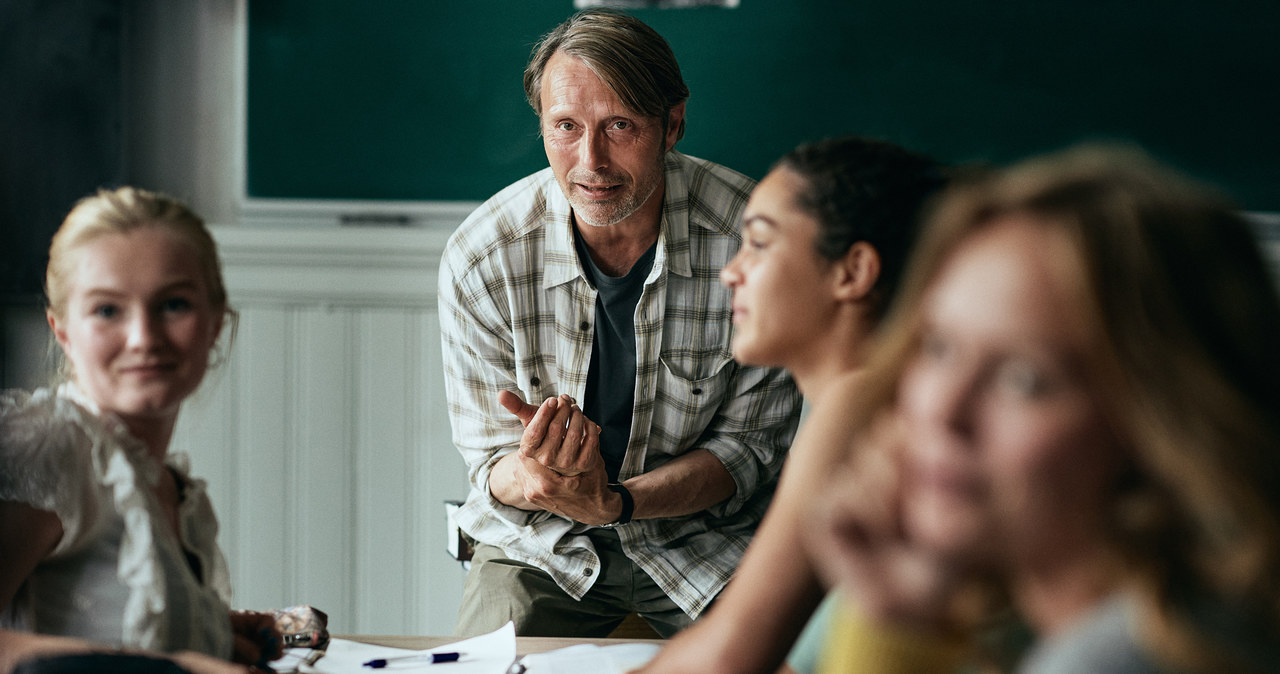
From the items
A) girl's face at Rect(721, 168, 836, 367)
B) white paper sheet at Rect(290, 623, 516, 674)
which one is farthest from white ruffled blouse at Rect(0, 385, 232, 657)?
girl's face at Rect(721, 168, 836, 367)

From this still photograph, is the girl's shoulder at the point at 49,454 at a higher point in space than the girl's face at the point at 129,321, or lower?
lower

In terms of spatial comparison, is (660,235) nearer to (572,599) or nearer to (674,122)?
(674,122)

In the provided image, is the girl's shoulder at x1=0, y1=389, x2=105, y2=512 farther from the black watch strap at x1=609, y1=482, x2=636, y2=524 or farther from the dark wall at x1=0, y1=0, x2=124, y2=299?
the black watch strap at x1=609, y1=482, x2=636, y2=524

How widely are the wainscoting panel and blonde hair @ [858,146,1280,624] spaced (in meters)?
0.65

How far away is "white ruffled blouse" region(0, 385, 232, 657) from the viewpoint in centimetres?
49

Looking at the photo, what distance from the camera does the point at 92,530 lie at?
19.1 inches

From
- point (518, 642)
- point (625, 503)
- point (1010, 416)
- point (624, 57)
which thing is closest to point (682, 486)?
point (625, 503)

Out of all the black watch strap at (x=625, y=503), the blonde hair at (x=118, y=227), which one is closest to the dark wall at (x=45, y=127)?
the blonde hair at (x=118, y=227)

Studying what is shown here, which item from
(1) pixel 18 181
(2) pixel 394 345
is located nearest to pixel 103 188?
(1) pixel 18 181

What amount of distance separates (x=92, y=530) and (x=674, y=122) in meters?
0.75

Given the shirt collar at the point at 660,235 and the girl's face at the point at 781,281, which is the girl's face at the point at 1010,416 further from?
the shirt collar at the point at 660,235

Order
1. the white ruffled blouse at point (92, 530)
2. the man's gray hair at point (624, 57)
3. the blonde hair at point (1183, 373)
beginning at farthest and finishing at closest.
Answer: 1. the man's gray hair at point (624, 57)
2. the white ruffled blouse at point (92, 530)
3. the blonde hair at point (1183, 373)

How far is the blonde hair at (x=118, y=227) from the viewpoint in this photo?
50cm

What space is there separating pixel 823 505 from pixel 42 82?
56 centimetres
